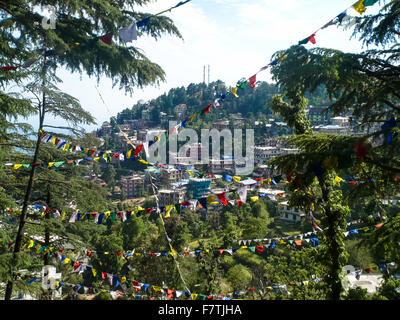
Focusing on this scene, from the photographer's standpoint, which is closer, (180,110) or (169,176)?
(169,176)

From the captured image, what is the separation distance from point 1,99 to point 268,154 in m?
53.6

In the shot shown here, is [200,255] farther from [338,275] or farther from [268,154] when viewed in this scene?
[268,154]

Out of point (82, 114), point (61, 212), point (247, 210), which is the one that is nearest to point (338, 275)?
point (82, 114)

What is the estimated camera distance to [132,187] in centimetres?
5091

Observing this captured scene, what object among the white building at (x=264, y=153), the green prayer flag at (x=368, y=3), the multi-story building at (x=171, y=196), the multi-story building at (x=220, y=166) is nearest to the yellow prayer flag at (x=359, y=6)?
the green prayer flag at (x=368, y=3)

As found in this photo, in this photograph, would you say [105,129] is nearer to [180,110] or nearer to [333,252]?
[180,110]

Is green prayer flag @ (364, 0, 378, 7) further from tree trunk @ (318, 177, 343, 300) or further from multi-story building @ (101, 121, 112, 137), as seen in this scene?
multi-story building @ (101, 121, 112, 137)

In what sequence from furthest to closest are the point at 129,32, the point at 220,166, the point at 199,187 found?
the point at 220,166, the point at 199,187, the point at 129,32

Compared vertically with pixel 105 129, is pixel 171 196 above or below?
below

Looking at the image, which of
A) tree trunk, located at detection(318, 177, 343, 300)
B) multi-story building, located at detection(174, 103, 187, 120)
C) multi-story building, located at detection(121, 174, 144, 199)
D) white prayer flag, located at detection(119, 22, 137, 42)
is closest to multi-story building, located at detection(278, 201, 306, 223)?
tree trunk, located at detection(318, 177, 343, 300)

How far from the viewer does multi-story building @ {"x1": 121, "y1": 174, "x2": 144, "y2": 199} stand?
50162 mm

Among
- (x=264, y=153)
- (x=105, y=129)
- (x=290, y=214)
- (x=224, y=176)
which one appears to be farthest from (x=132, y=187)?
(x=224, y=176)

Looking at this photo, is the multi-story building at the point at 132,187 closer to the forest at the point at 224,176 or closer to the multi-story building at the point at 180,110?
the forest at the point at 224,176
